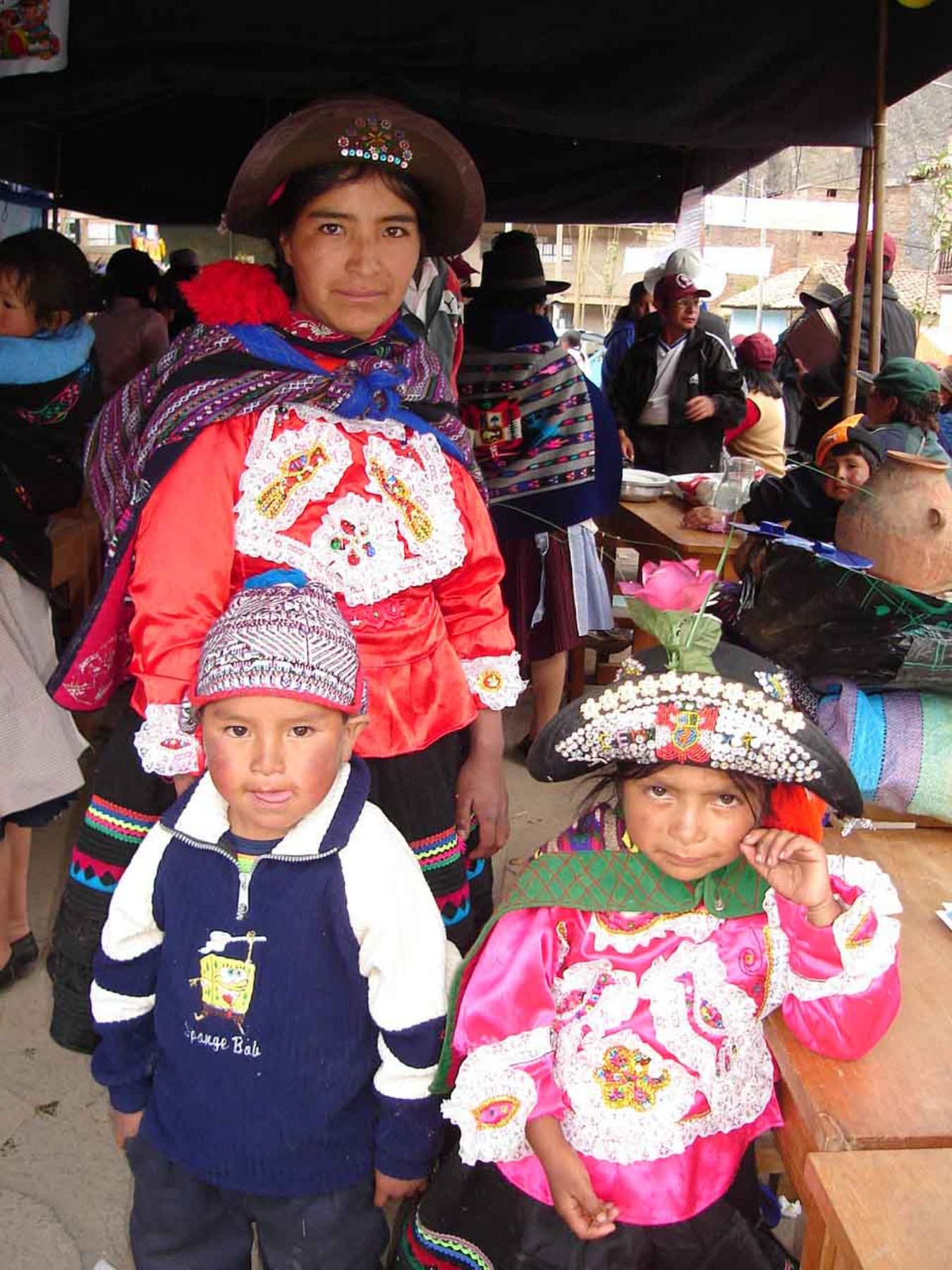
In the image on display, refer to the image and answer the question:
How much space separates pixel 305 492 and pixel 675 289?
4.09 metres

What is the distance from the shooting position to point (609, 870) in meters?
1.51

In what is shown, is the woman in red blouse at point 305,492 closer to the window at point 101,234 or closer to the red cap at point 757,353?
the red cap at point 757,353

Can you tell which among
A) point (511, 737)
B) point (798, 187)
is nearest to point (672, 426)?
point (511, 737)

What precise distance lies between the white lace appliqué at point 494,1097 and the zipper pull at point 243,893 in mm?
365

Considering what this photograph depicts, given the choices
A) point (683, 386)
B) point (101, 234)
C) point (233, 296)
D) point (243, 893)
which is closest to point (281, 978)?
point (243, 893)

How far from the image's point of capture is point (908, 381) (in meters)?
2.96

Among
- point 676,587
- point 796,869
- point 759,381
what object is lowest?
point 796,869

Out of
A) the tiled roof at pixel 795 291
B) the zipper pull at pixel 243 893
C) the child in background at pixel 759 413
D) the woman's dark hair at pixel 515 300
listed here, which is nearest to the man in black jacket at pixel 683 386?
the child in background at pixel 759 413

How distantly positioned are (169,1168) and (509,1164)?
0.49 m

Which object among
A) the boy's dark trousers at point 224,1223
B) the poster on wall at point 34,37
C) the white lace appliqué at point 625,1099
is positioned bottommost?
the boy's dark trousers at point 224,1223

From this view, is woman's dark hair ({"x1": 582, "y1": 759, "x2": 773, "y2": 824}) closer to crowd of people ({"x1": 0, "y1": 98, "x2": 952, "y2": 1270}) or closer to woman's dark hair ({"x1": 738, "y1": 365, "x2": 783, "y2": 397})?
crowd of people ({"x1": 0, "y1": 98, "x2": 952, "y2": 1270})

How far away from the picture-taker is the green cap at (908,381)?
296 centimetres

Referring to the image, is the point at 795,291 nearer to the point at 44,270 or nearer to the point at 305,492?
the point at 44,270

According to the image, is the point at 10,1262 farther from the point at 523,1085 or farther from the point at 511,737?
the point at 511,737
